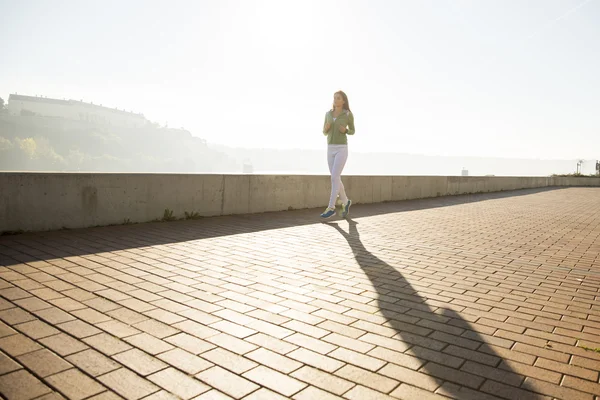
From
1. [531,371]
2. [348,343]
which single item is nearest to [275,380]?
[348,343]

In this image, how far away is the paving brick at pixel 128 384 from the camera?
73.9 inches

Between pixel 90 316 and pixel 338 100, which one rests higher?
pixel 338 100

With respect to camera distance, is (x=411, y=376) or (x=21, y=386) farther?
(x=411, y=376)

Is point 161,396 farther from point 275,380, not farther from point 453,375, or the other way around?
point 453,375

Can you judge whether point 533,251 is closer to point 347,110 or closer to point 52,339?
point 347,110

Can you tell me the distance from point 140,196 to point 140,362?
4.75m

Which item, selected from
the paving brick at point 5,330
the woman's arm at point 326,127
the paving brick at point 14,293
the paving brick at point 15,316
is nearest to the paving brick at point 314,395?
the paving brick at point 5,330

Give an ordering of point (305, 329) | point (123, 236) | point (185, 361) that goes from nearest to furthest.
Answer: point (185, 361)
point (305, 329)
point (123, 236)

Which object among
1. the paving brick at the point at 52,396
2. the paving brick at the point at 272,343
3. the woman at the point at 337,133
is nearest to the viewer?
the paving brick at the point at 52,396

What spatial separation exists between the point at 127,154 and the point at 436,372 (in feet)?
656

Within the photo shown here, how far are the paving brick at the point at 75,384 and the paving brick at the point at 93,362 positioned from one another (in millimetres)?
50

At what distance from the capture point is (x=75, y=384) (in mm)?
1938

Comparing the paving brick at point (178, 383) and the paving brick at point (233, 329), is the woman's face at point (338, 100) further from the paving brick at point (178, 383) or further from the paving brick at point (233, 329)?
the paving brick at point (178, 383)

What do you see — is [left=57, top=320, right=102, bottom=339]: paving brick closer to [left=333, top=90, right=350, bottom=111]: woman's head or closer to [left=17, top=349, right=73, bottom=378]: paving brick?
[left=17, top=349, right=73, bottom=378]: paving brick
